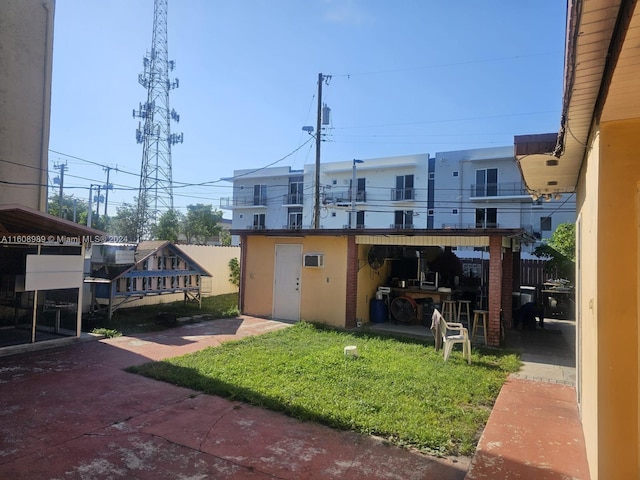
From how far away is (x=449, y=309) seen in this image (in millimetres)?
10008

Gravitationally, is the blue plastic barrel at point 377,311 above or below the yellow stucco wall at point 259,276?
below

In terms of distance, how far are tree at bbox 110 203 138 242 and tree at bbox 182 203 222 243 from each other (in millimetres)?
6611

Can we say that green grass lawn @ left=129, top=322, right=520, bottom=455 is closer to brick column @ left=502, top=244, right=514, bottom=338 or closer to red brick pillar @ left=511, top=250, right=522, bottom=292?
brick column @ left=502, top=244, right=514, bottom=338

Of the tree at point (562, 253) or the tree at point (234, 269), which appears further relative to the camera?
the tree at point (234, 269)

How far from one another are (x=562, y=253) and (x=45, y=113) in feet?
50.2

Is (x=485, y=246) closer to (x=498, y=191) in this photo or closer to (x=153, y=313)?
(x=153, y=313)

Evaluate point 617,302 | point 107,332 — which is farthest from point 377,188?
point 617,302

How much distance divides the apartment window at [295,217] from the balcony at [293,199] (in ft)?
2.02

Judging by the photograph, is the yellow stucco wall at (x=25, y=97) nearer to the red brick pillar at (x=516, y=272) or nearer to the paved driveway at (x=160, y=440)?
the paved driveway at (x=160, y=440)

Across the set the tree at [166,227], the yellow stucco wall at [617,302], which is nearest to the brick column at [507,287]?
the yellow stucco wall at [617,302]

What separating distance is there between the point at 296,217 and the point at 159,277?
23.0 m

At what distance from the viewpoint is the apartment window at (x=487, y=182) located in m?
26.4

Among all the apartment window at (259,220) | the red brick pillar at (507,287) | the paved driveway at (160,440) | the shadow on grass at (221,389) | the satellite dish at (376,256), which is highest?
the apartment window at (259,220)

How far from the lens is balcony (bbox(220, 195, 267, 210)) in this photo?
3481cm
